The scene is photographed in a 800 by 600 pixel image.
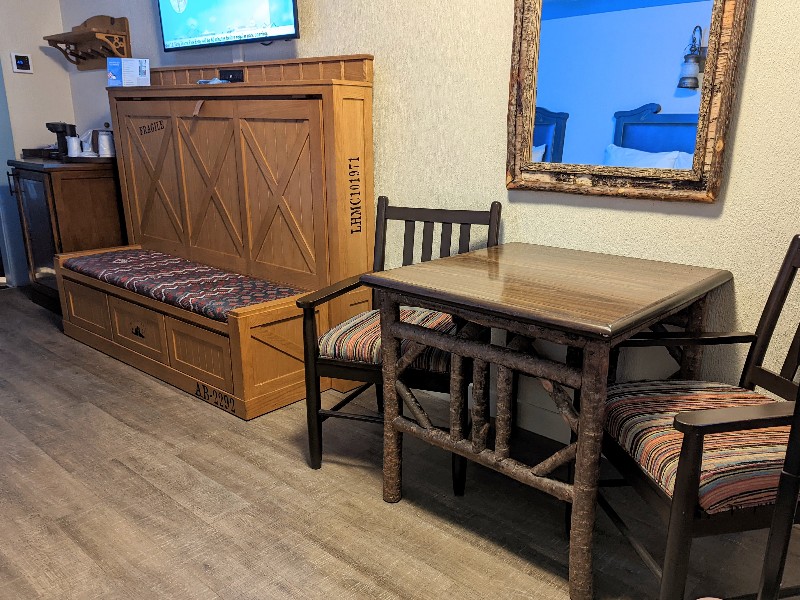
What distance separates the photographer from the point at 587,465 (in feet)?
4.94

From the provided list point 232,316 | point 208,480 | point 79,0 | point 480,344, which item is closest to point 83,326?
point 232,316

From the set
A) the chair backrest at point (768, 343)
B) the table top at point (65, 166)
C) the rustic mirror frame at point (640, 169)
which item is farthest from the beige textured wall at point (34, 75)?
the chair backrest at point (768, 343)

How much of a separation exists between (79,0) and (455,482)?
445 centimetres

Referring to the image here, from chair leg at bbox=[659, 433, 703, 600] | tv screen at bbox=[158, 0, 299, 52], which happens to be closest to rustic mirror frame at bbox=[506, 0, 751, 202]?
chair leg at bbox=[659, 433, 703, 600]

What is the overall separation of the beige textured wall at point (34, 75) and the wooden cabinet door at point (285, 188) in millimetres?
2707

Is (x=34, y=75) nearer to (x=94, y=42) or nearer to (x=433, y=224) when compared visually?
(x=94, y=42)

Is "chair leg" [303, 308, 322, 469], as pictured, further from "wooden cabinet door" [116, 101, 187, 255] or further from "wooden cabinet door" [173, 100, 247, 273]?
"wooden cabinet door" [116, 101, 187, 255]

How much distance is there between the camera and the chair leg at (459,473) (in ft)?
6.79

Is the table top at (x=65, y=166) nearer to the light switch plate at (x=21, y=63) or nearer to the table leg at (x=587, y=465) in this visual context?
the light switch plate at (x=21, y=63)

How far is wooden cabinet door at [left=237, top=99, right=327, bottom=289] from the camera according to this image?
2.73m

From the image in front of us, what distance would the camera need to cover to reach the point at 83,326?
3.67m

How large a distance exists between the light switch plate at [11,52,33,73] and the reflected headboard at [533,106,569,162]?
4190 millimetres

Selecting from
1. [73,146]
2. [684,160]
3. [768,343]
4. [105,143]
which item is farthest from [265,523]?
[73,146]

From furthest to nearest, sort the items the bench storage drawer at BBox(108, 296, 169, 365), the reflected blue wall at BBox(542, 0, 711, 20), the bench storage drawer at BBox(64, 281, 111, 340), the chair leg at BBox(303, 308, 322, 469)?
the bench storage drawer at BBox(64, 281, 111, 340), the bench storage drawer at BBox(108, 296, 169, 365), the chair leg at BBox(303, 308, 322, 469), the reflected blue wall at BBox(542, 0, 711, 20)
